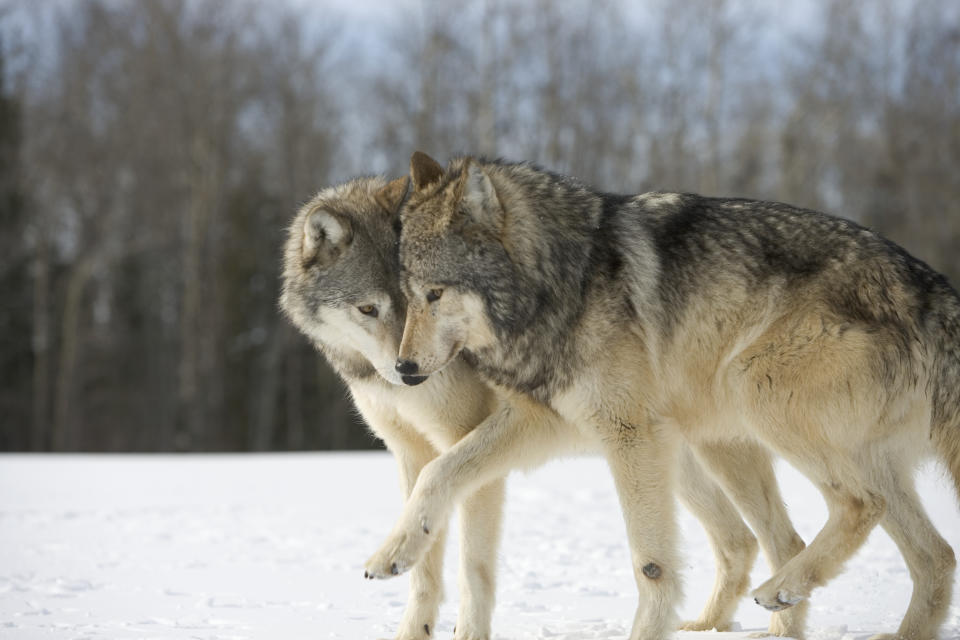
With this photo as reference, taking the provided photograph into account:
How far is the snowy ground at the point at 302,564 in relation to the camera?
481cm

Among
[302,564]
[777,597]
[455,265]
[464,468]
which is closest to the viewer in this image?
[777,597]

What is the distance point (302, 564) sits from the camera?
21.9 feet

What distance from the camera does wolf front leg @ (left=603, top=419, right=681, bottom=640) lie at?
412 centimetres

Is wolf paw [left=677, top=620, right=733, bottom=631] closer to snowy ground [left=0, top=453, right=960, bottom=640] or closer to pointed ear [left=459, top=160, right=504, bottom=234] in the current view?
snowy ground [left=0, top=453, right=960, bottom=640]

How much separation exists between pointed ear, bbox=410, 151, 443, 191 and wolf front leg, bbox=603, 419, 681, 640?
1.44 m

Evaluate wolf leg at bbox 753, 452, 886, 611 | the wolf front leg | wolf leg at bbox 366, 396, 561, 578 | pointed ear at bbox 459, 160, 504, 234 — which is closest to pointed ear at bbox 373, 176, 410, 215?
pointed ear at bbox 459, 160, 504, 234

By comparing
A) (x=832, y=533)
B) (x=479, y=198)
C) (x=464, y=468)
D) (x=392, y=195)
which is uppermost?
(x=479, y=198)

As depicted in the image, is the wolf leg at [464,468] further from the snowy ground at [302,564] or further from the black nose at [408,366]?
the snowy ground at [302,564]

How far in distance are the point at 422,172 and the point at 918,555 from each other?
2.80 metres

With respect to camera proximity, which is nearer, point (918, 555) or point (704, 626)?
point (918, 555)

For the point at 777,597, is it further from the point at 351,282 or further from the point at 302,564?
the point at 302,564

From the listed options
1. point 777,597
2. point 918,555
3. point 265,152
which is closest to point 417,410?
point 777,597

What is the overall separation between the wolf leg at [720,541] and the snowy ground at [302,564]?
0.58 ft

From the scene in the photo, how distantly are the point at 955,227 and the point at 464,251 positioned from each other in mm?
26814
